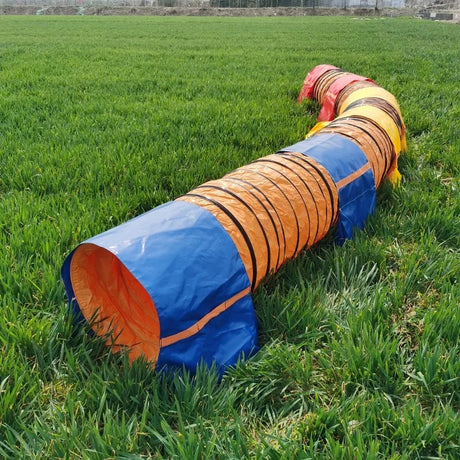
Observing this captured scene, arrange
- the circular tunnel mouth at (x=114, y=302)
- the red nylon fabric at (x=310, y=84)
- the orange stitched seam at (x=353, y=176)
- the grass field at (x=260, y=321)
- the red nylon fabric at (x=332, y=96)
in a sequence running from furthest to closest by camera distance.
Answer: the red nylon fabric at (x=310, y=84) → the red nylon fabric at (x=332, y=96) → the orange stitched seam at (x=353, y=176) → the circular tunnel mouth at (x=114, y=302) → the grass field at (x=260, y=321)

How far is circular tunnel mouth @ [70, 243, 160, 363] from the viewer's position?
1.76 m

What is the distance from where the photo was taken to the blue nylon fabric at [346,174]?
2.53m

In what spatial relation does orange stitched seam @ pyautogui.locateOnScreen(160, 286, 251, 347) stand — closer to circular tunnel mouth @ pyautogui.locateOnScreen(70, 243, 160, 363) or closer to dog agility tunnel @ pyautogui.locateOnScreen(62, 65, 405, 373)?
dog agility tunnel @ pyautogui.locateOnScreen(62, 65, 405, 373)

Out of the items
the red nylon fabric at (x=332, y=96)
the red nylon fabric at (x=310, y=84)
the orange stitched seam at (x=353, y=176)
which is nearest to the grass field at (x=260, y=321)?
the orange stitched seam at (x=353, y=176)

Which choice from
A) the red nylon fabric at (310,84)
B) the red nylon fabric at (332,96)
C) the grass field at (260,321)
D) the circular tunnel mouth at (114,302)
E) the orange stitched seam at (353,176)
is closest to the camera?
the grass field at (260,321)

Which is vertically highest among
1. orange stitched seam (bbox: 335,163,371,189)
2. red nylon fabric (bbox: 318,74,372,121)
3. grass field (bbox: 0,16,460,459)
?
red nylon fabric (bbox: 318,74,372,121)

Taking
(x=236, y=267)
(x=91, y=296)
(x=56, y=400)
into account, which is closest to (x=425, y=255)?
(x=236, y=267)

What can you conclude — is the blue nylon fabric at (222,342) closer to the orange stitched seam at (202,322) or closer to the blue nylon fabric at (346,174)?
the orange stitched seam at (202,322)

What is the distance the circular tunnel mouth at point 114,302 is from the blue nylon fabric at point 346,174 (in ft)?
4.03

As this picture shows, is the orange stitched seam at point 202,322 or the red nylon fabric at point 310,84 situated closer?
the orange stitched seam at point 202,322

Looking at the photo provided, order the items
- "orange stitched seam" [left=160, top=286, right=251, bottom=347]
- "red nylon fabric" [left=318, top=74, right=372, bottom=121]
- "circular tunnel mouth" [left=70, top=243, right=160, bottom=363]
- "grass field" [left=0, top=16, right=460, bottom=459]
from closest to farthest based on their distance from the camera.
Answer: "grass field" [left=0, top=16, right=460, bottom=459] < "orange stitched seam" [left=160, top=286, right=251, bottom=347] < "circular tunnel mouth" [left=70, top=243, right=160, bottom=363] < "red nylon fabric" [left=318, top=74, right=372, bottom=121]

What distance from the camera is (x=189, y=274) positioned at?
5.12 feet

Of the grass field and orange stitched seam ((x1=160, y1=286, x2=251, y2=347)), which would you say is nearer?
the grass field

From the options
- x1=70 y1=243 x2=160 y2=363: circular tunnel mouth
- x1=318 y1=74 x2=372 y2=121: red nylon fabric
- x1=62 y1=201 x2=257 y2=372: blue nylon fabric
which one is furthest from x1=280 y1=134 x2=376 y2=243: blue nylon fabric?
x1=318 y1=74 x2=372 y2=121: red nylon fabric
